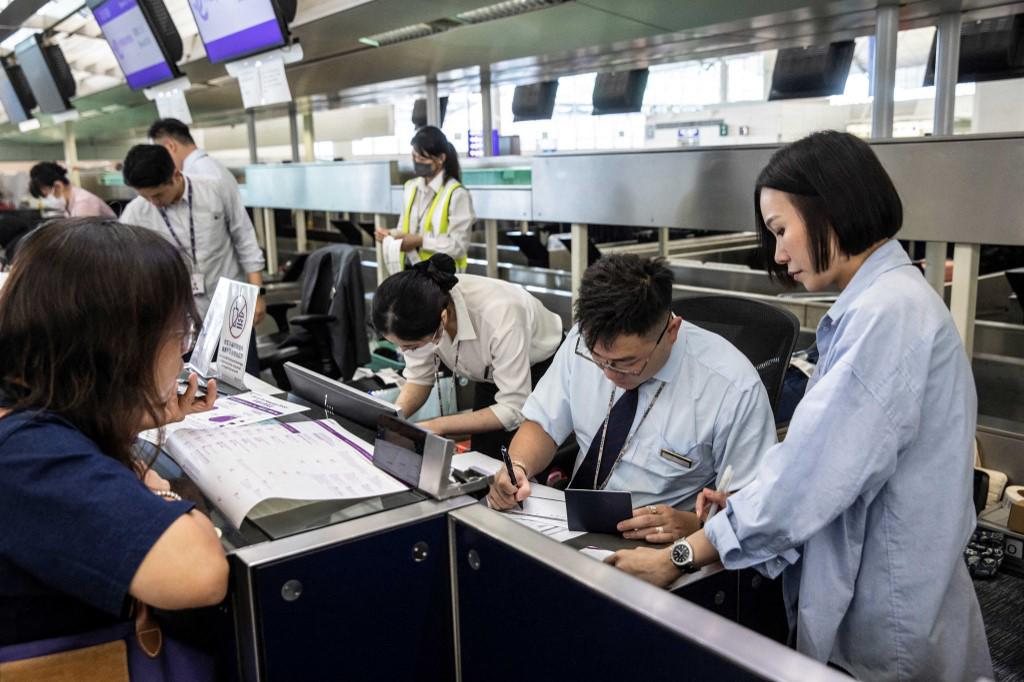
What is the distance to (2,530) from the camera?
0.78 meters

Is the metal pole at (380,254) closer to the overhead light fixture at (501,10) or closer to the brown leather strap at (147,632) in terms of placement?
the overhead light fixture at (501,10)

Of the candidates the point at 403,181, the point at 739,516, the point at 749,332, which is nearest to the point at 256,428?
the point at 739,516

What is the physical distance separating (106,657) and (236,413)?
71 cm

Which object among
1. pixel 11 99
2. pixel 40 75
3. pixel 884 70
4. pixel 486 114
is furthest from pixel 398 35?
pixel 11 99

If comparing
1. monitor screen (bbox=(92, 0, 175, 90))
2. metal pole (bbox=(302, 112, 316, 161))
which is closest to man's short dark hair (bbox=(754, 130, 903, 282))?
monitor screen (bbox=(92, 0, 175, 90))

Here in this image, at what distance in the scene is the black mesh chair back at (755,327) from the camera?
6.08 ft

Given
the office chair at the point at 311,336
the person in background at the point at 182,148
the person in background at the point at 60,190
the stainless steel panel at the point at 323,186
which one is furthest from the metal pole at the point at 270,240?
the office chair at the point at 311,336

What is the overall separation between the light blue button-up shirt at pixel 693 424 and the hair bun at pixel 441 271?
2.30ft

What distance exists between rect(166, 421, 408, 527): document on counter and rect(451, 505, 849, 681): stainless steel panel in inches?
9.0

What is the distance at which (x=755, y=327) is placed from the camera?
1.95 metres

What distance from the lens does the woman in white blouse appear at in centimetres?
226

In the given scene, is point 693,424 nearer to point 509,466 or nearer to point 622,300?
point 622,300

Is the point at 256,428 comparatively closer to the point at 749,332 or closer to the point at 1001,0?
the point at 749,332

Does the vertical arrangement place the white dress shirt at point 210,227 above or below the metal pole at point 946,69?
below
